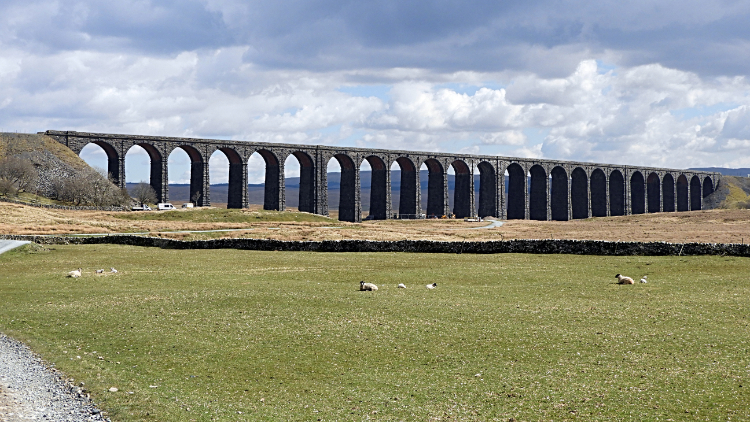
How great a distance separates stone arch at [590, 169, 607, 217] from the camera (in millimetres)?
149500

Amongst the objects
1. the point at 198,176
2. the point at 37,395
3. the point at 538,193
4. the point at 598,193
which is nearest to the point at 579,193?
the point at 598,193

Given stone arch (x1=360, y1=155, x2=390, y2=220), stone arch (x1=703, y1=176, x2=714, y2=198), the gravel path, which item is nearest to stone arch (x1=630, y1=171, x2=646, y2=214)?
stone arch (x1=703, y1=176, x2=714, y2=198)

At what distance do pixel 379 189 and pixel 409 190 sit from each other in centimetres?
639

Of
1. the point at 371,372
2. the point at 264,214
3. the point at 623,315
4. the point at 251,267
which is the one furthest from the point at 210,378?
the point at 264,214

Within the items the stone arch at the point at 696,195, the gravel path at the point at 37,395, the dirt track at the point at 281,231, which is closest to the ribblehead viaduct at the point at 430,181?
the stone arch at the point at 696,195

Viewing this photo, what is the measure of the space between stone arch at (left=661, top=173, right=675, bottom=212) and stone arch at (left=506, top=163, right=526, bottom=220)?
2162 inches

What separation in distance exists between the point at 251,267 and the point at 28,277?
943 centimetres

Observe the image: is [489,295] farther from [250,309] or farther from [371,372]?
[371,372]

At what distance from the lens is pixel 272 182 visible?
105 meters

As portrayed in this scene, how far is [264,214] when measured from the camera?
9006 cm

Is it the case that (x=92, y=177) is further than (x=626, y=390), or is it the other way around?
(x=92, y=177)

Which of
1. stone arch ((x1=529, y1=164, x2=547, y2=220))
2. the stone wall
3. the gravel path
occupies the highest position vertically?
stone arch ((x1=529, y1=164, x2=547, y2=220))

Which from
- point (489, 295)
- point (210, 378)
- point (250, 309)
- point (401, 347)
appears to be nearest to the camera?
point (210, 378)

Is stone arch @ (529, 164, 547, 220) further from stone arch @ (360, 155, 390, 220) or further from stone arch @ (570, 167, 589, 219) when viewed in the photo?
stone arch @ (360, 155, 390, 220)
